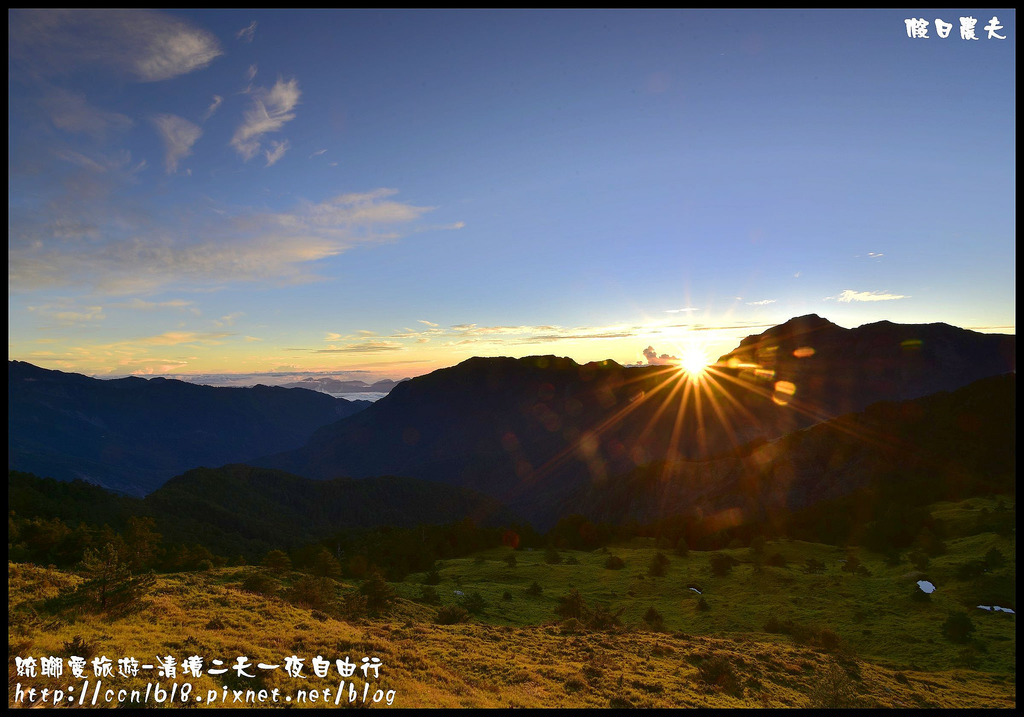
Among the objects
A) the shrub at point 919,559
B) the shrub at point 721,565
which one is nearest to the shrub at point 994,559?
the shrub at point 919,559

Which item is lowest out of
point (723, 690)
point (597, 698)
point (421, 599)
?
point (421, 599)

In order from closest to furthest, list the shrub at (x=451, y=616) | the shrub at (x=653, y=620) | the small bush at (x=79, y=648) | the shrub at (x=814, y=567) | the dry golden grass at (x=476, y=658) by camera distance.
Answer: the small bush at (x=79, y=648), the dry golden grass at (x=476, y=658), the shrub at (x=451, y=616), the shrub at (x=653, y=620), the shrub at (x=814, y=567)

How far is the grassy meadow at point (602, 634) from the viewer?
21.6 metres

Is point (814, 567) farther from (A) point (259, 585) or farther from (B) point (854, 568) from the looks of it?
(A) point (259, 585)

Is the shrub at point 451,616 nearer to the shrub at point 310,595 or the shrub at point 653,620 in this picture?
the shrub at point 310,595

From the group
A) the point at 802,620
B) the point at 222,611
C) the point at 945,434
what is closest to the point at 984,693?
the point at 802,620

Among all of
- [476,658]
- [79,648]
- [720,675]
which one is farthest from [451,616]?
[79,648]

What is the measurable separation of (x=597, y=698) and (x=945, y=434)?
155057 millimetres

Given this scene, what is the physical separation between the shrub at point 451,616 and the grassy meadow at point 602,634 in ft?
0.79

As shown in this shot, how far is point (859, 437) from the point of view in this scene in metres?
144

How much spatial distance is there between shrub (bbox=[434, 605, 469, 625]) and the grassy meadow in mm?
241

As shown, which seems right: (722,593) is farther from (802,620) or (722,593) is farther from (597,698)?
(597,698)

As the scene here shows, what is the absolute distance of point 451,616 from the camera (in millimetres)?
41344

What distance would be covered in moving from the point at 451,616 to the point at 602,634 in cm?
1333
